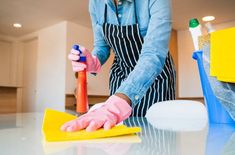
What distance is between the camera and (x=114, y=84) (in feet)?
3.72

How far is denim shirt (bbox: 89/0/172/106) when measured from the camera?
2.04 ft

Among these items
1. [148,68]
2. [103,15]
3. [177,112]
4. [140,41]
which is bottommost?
[177,112]

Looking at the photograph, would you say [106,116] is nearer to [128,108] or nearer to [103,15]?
[128,108]

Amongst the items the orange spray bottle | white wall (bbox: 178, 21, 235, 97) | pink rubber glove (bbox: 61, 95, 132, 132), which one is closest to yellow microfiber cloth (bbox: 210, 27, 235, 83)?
pink rubber glove (bbox: 61, 95, 132, 132)

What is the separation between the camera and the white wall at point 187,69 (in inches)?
178

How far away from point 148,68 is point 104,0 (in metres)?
0.46

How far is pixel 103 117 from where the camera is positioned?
45cm

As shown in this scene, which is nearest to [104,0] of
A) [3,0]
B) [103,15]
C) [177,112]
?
[103,15]

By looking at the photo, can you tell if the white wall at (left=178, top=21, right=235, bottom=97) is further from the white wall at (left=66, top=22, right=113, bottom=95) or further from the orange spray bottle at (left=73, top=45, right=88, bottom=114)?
the orange spray bottle at (left=73, top=45, right=88, bottom=114)

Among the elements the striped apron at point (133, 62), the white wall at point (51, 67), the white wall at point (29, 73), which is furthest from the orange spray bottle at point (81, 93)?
the white wall at point (29, 73)

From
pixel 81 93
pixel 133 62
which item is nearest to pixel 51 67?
pixel 133 62

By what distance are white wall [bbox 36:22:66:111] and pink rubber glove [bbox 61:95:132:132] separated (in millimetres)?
3655

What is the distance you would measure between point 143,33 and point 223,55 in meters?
0.48

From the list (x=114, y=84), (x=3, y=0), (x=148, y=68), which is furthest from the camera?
(x=3, y=0)
